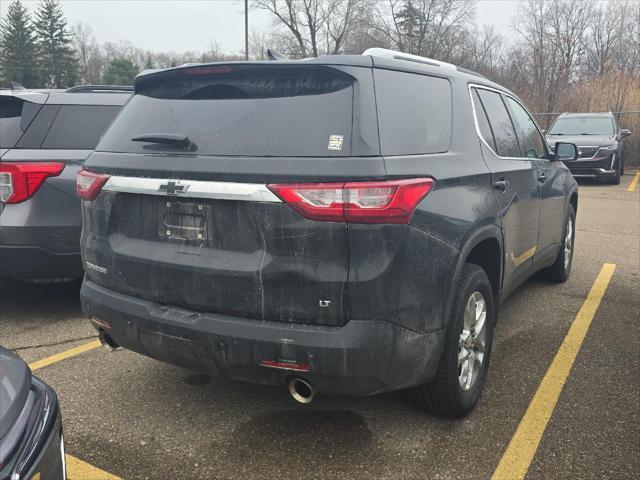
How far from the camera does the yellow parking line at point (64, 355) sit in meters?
3.79

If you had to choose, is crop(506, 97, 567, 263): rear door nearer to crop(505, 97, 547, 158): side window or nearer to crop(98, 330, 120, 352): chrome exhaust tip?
crop(505, 97, 547, 158): side window

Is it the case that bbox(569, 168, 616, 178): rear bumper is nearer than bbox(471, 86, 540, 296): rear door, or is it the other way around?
bbox(471, 86, 540, 296): rear door

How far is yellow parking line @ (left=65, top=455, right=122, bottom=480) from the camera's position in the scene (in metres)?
2.56

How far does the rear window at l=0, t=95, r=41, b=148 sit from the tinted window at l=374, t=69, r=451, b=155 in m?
3.07

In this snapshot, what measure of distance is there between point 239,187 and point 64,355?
230 centimetres

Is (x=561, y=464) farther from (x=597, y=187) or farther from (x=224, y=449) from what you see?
(x=597, y=187)

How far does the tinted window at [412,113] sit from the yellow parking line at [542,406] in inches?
57.6

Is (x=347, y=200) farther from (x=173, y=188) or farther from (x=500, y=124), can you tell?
(x=500, y=124)

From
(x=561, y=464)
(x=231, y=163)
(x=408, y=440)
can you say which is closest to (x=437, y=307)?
(x=408, y=440)

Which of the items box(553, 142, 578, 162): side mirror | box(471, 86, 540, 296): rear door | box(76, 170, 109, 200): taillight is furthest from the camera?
box(553, 142, 578, 162): side mirror

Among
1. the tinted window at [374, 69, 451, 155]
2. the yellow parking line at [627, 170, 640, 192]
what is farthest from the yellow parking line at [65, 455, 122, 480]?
the yellow parking line at [627, 170, 640, 192]

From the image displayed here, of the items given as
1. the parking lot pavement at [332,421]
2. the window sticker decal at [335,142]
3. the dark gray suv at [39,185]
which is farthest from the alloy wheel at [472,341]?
the dark gray suv at [39,185]

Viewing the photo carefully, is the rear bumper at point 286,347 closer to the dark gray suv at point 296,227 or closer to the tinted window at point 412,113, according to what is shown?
the dark gray suv at point 296,227

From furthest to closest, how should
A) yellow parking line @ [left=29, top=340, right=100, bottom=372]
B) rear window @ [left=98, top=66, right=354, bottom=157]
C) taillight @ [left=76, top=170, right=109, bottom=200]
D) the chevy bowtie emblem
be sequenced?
1. yellow parking line @ [left=29, top=340, right=100, bottom=372]
2. taillight @ [left=76, top=170, right=109, bottom=200]
3. the chevy bowtie emblem
4. rear window @ [left=98, top=66, right=354, bottom=157]
